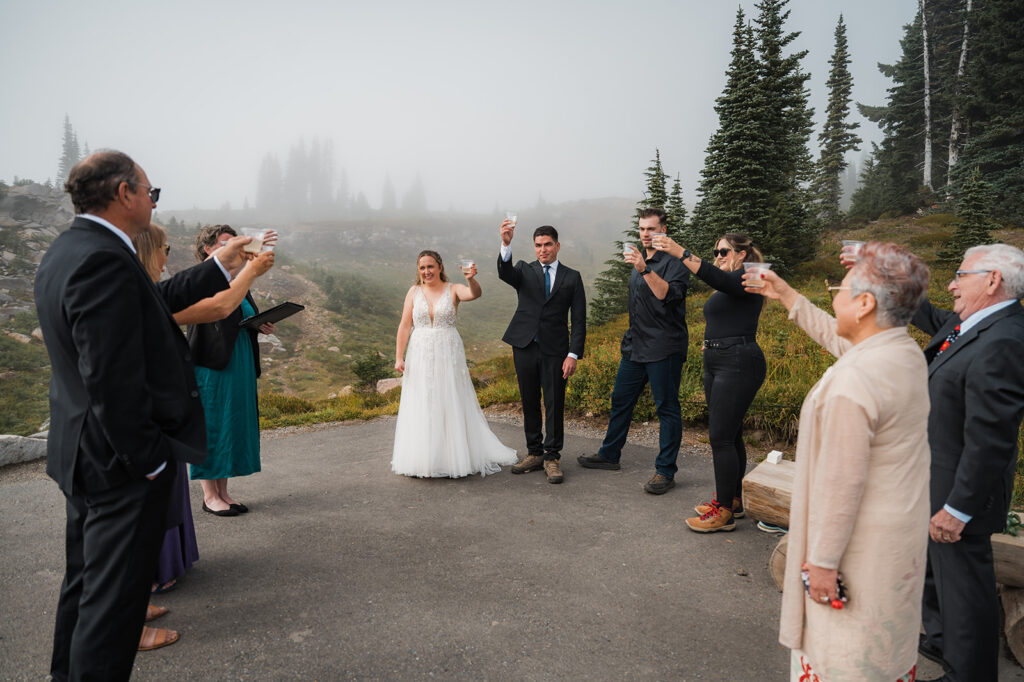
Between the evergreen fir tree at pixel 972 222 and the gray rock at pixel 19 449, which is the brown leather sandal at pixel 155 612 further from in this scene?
the evergreen fir tree at pixel 972 222

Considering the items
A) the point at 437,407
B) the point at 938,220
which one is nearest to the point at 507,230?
the point at 437,407

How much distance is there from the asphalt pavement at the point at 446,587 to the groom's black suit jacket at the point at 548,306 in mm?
1619

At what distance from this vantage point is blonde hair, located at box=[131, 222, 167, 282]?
130 inches

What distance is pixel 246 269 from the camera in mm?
3256

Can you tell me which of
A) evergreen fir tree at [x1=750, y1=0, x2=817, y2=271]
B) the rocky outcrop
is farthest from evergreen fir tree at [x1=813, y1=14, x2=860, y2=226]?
the rocky outcrop

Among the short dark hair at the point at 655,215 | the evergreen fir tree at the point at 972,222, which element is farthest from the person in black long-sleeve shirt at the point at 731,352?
the evergreen fir tree at the point at 972,222

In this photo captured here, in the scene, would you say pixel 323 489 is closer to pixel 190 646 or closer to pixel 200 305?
pixel 190 646

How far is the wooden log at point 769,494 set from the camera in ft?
14.1

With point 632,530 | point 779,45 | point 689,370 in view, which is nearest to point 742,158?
point 779,45

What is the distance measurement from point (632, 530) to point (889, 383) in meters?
3.35

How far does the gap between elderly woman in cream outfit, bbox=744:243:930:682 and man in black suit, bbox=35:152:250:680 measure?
2.71 meters

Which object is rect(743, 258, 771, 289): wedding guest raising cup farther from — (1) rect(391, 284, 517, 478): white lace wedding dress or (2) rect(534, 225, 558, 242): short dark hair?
(1) rect(391, 284, 517, 478): white lace wedding dress

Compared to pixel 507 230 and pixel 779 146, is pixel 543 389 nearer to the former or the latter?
pixel 507 230

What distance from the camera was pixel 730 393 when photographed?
14.8ft
